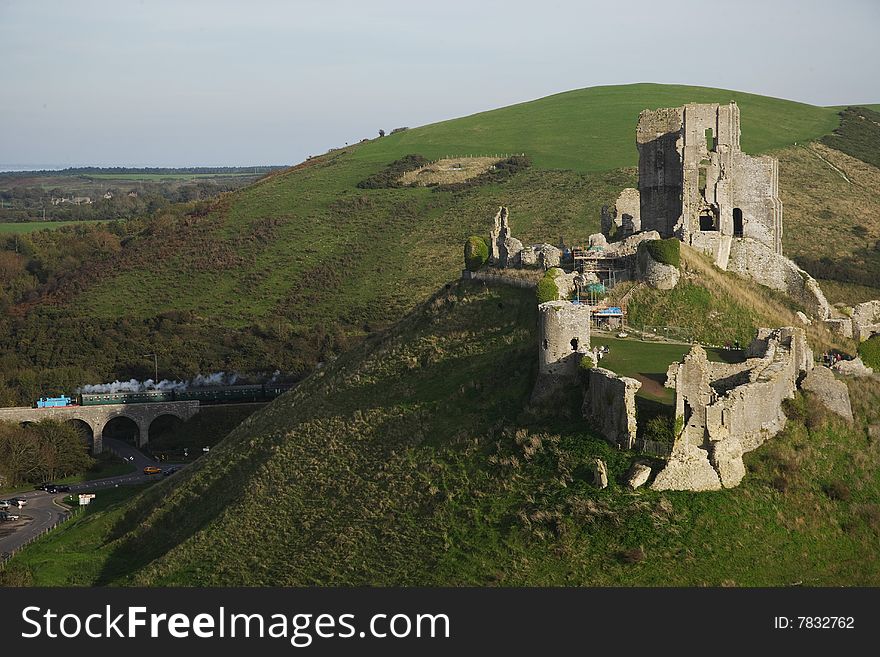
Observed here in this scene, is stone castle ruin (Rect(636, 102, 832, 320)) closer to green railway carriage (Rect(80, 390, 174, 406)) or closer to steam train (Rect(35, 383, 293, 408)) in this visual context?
steam train (Rect(35, 383, 293, 408))

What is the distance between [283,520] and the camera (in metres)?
45.8

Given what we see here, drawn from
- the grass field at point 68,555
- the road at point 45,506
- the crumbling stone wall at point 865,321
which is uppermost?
the crumbling stone wall at point 865,321

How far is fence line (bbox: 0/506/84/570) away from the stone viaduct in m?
24.2

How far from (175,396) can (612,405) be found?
6597cm

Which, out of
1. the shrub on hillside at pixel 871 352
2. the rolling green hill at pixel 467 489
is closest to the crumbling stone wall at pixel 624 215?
the rolling green hill at pixel 467 489

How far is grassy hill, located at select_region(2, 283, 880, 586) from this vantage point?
34375mm

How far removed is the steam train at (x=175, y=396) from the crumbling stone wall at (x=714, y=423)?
202 ft

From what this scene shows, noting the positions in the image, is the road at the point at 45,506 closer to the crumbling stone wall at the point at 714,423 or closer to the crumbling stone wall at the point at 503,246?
the crumbling stone wall at the point at 503,246

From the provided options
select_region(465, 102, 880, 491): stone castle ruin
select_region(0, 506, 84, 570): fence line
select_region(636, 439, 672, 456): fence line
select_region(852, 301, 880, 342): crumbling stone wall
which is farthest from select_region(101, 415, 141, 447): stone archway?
select_region(636, 439, 672, 456): fence line

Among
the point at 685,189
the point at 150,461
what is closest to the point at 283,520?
the point at 685,189

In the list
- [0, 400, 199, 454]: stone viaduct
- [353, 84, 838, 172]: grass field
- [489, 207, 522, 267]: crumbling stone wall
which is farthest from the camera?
[353, 84, 838, 172]: grass field

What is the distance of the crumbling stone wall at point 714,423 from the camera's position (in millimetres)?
35000

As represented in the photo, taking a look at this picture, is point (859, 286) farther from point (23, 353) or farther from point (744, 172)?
point (23, 353)

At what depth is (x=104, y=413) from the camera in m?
96.2
